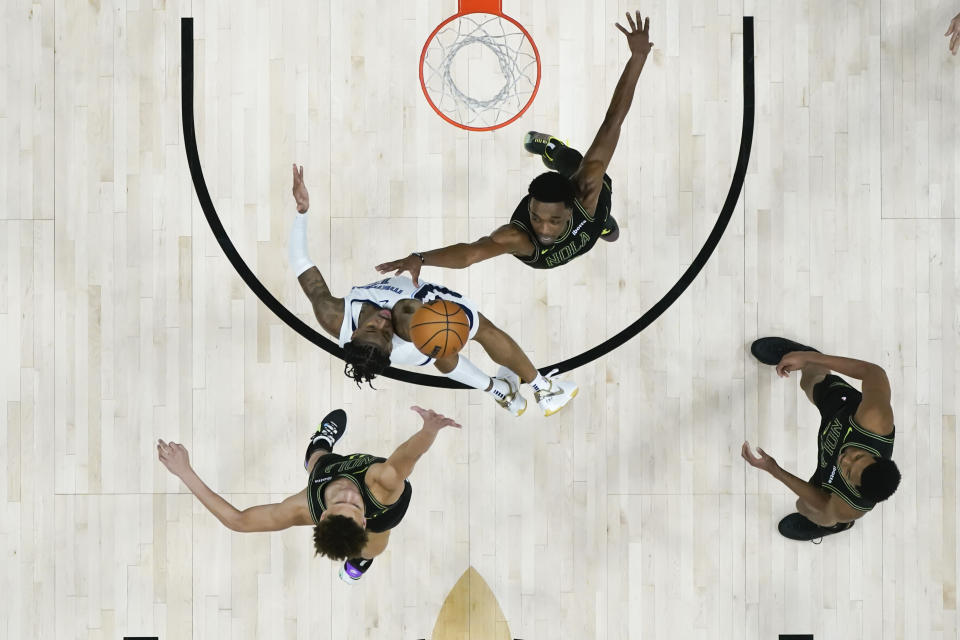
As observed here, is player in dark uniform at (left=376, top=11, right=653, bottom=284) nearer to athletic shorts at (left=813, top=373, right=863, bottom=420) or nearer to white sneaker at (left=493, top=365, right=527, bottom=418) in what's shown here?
white sneaker at (left=493, top=365, right=527, bottom=418)

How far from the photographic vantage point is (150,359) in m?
5.18

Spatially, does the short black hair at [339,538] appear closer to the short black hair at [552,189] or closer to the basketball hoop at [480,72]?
the short black hair at [552,189]

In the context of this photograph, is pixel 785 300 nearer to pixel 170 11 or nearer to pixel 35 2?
pixel 170 11

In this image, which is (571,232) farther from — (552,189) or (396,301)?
(396,301)

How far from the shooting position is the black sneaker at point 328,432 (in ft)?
15.6

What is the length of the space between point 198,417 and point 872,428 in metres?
4.46

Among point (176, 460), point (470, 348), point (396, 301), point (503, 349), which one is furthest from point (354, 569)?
point (396, 301)

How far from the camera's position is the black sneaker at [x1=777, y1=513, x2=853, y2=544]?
4.93 m

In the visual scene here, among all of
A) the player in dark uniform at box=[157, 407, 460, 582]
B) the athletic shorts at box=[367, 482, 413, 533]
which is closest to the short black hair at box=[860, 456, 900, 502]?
the player in dark uniform at box=[157, 407, 460, 582]

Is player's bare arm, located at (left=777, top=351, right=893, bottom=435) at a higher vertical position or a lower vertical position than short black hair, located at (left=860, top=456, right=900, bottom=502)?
higher

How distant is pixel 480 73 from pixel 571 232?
1686mm

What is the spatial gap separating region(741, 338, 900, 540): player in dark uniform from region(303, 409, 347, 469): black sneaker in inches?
104

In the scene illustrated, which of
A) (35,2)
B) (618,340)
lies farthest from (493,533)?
(35,2)

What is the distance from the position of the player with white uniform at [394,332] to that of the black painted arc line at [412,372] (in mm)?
421
